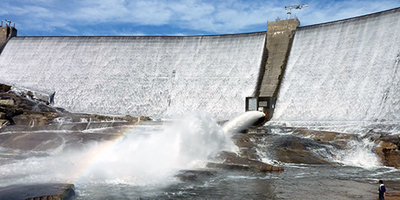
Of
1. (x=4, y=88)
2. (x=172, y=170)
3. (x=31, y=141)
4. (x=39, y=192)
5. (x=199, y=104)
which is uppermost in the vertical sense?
(x=4, y=88)

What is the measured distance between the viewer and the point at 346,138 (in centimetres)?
1995

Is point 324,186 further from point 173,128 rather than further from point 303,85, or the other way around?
point 303,85

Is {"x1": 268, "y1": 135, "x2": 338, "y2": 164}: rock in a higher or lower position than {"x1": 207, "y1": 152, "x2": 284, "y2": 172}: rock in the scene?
higher

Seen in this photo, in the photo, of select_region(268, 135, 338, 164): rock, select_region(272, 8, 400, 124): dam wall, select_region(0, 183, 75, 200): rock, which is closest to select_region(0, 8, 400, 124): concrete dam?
select_region(272, 8, 400, 124): dam wall

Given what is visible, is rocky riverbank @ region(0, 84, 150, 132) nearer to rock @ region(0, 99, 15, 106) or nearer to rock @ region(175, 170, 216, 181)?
rock @ region(0, 99, 15, 106)

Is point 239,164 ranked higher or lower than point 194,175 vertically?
higher

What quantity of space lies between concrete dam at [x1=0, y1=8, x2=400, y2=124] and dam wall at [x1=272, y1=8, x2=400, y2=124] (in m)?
0.08

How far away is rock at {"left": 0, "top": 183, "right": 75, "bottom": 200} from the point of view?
348 inches

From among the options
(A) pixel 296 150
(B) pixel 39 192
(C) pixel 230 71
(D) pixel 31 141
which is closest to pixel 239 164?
(A) pixel 296 150

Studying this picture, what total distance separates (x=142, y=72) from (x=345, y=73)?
19021 mm

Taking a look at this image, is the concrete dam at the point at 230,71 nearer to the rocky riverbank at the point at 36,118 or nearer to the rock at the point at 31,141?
the rocky riverbank at the point at 36,118

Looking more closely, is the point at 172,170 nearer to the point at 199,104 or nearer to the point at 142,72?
the point at 199,104

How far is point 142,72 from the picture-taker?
1401 inches

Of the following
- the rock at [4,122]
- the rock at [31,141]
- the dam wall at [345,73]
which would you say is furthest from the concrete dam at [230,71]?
the rock at [31,141]
